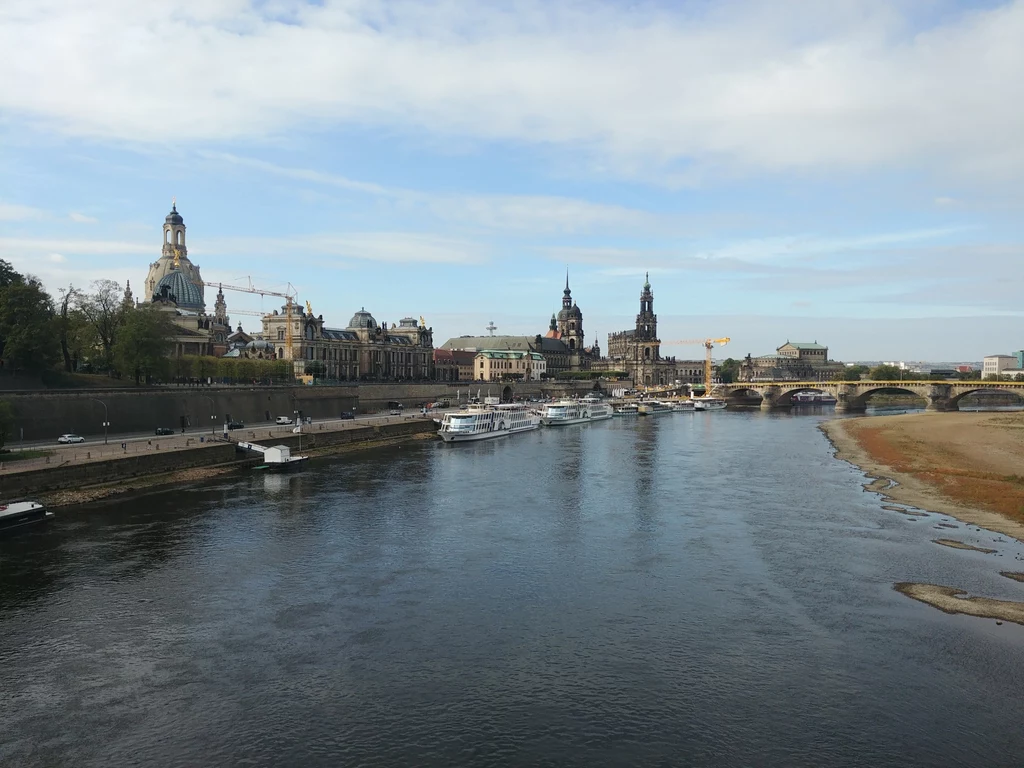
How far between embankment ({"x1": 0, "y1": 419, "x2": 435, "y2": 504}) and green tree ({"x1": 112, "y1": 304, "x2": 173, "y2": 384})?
1702 cm

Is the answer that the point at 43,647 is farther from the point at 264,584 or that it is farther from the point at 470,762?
the point at 470,762

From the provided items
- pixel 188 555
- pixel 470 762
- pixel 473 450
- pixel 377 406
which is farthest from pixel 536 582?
pixel 377 406

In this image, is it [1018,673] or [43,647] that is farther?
[43,647]

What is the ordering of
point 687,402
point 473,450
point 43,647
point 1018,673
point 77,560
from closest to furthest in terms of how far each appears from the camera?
point 1018,673 < point 43,647 < point 77,560 < point 473,450 < point 687,402

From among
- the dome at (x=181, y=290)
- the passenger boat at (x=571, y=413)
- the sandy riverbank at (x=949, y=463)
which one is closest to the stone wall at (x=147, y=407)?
the passenger boat at (x=571, y=413)

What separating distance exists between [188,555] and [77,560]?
13.8 ft

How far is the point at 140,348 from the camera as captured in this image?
71.8 metres

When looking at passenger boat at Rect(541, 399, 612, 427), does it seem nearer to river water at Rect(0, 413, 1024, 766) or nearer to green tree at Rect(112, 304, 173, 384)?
green tree at Rect(112, 304, 173, 384)

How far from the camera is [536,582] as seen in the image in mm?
29078

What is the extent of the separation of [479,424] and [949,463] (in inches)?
1801

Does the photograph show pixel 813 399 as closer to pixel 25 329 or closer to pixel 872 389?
pixel 872 389

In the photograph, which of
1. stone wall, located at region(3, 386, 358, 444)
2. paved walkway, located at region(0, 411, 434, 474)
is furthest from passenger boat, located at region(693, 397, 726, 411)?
paved walkway, located at region(0, 411, 434, 474)

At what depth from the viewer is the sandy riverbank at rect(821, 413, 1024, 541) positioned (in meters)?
41.8

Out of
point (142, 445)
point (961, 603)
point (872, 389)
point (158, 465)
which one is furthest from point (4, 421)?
point (872, 389)
